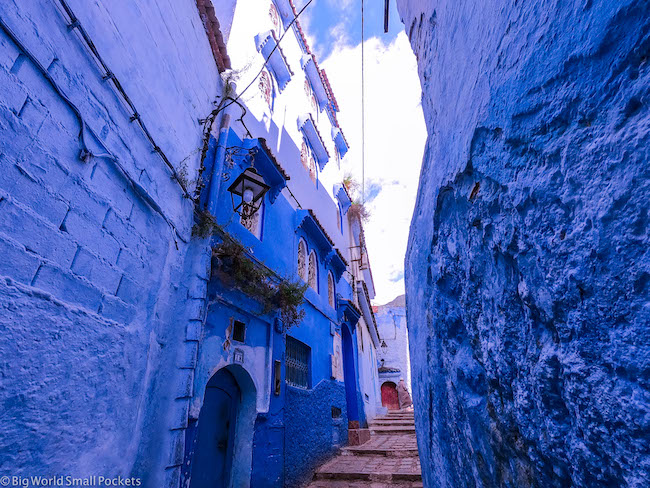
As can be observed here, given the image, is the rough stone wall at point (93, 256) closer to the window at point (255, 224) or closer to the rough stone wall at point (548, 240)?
the window at point (255, 224)

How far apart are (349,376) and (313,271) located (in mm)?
4225

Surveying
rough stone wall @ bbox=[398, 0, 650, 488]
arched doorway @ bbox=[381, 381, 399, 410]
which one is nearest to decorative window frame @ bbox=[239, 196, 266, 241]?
rough stone wall @ bbox=[398, 0, 650, 488]

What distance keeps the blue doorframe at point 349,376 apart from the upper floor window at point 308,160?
194 inches

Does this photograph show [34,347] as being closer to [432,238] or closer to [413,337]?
[432,238]

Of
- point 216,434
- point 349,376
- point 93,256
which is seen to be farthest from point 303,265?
point 93,256

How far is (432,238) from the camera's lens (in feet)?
8.43

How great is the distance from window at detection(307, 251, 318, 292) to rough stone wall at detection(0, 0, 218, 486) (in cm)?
434

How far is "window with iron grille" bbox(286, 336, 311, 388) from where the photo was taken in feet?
22.1

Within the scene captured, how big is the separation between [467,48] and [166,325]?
3909mm

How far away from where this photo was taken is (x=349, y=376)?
11141mm

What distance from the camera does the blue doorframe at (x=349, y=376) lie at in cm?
1043

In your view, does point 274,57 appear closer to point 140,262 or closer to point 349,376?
point 140,262

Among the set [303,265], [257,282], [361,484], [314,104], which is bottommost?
[361,484]

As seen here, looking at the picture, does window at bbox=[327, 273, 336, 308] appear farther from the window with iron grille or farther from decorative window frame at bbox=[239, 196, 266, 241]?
decorative window frame at bbox=[239, 196, 266, 241]
